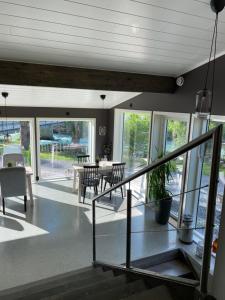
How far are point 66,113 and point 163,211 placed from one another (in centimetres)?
413

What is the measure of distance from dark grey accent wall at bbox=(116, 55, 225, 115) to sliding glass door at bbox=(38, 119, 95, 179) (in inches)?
84.6

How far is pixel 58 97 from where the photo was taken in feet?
19.6

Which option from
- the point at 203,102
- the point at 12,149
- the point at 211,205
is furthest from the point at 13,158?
the point at 211,205

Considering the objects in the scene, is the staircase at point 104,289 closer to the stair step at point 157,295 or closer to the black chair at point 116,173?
the stair step at point 157,295

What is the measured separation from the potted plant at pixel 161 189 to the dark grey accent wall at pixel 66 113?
10.8 ft

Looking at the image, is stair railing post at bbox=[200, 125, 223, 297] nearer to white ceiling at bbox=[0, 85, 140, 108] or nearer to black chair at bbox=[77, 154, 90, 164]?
white ceiling at bbox=[0, 85, 140, 108]

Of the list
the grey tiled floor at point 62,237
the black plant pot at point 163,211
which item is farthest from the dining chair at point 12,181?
the black plant pot at point 163,211

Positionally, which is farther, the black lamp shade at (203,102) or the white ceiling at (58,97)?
the white ceiling at (58,97)

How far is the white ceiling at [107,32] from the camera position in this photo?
2377 mm

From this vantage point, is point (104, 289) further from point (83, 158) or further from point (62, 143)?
point (62, 143)

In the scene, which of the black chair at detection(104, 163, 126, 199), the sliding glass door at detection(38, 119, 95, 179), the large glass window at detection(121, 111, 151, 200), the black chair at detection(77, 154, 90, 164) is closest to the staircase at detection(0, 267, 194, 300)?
the black chair at detection(104, 163, 126, 199)

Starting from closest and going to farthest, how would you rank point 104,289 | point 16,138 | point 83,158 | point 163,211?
point 104,289, point 163,211, point 16,138, point 83,158

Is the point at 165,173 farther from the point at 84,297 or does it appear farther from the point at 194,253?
the point at 84,297

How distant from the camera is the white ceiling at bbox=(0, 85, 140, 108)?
5.22m
